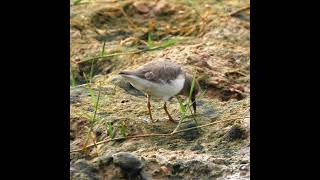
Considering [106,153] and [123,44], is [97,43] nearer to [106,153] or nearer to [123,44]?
[123,44]

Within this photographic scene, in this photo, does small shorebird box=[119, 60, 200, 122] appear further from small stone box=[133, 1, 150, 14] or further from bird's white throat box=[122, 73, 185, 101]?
small stone box=[133, 1, 150, 14]

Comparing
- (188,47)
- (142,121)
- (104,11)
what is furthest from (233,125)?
(104,11)

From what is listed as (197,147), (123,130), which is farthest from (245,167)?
(123,130)

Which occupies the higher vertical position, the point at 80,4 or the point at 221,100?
the point at 80,4

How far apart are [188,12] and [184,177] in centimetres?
321

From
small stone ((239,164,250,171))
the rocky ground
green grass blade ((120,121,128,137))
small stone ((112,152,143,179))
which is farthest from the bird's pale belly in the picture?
small stone ((239,164,250,171))

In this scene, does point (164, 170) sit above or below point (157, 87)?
below

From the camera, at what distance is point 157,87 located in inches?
221

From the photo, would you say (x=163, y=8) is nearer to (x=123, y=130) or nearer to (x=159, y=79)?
(x=159, y=79)

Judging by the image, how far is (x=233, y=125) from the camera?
17.4 feet

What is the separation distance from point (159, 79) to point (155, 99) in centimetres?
49

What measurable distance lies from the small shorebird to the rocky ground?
0.18 meters

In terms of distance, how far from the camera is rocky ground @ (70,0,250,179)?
15.9ft

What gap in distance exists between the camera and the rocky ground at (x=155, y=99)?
190 inches
